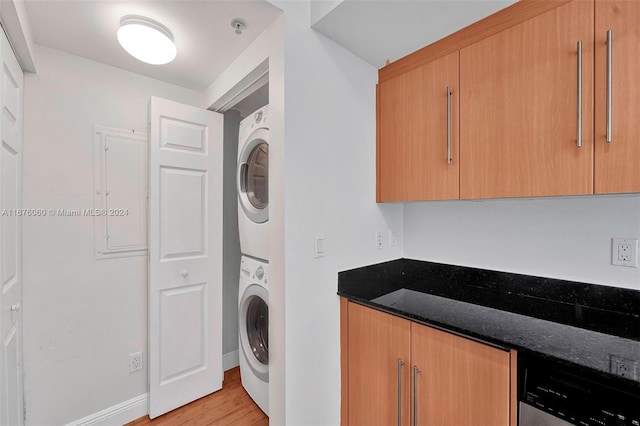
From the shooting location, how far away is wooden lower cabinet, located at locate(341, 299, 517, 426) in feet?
3.46

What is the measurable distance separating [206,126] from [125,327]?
140 centimetres

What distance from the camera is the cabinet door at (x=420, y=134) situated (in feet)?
4.62

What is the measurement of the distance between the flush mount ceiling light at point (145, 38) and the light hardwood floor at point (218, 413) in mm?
2088

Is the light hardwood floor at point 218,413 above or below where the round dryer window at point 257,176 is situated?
below

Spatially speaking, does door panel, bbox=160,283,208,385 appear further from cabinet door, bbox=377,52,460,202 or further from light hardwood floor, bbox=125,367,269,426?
cabinet door, bbox=377,52,460,202

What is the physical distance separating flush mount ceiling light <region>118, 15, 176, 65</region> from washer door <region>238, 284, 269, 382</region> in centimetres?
138

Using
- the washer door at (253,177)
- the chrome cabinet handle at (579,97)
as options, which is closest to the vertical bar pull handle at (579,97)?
the chrome cabinet handle at (579,97)

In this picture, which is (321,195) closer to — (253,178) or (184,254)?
(253,178)

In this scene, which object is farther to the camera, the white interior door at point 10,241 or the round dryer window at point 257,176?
the round dryer window at point 257,176

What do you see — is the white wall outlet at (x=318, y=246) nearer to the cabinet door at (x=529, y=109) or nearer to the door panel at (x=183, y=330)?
the cabinet door at (x=529, y=109)

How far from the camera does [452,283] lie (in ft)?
5.65

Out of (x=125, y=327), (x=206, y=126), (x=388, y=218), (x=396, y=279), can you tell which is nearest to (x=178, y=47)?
(x=206, y=126)

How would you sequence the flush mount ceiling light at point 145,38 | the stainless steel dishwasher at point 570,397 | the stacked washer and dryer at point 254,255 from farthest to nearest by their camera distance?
the stacked washer and dryer at point 254,255 < the flush mount ceiling light at point 145,38 < the stainless steel dishwasher at point 570,397

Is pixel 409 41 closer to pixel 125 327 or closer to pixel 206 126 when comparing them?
pixel 206 126
